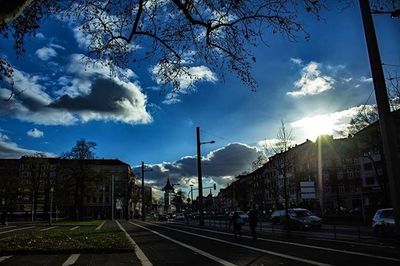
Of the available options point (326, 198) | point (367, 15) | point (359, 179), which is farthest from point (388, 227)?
point (326, 198)

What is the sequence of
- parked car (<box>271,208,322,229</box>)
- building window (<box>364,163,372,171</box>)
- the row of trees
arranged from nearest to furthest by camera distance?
parked car (<box>271,208,322,229</box>), the row of trees, building window (<box>364,163,372,171</box>)

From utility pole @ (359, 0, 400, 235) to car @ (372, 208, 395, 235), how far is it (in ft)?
43.1

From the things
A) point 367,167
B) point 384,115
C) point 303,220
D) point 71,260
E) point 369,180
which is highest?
point 367,167

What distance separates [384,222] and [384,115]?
14.1 metres

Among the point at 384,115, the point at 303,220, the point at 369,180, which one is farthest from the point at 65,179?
the point at 384,115

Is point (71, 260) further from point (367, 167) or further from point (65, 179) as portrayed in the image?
point (367, 167)

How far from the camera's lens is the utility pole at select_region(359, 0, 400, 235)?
31.0ft

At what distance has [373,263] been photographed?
467 inches

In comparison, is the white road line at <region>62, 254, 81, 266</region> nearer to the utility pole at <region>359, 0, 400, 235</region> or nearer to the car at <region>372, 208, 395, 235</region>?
the utility pole at <region>359, 0, 400, 235</region>

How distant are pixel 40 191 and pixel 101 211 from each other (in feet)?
171

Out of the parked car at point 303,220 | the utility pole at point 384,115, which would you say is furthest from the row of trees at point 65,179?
the utility pole at point 384,115

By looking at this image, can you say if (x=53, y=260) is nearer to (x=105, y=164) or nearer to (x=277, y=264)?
(x=277, y=264)

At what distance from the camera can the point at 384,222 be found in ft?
73.0

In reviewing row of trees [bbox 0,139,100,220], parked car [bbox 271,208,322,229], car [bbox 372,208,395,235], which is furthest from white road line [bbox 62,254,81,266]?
row of trees [bbox 0,139,100,220]
